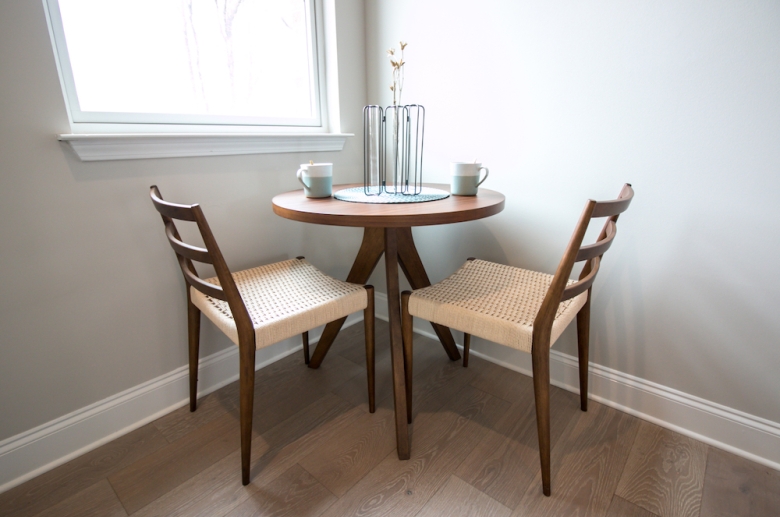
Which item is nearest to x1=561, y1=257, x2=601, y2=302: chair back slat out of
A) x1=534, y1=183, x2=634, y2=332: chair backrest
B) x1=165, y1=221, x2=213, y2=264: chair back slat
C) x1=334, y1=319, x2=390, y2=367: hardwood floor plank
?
x1=534, y1=183, x2=634, y2=332: chair backrest

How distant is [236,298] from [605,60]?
133 cm

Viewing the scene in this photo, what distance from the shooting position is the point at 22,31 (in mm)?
982

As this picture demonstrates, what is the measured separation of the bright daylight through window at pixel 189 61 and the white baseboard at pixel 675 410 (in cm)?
151

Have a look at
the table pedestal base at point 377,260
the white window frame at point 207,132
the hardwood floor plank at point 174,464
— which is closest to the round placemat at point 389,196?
the table pedestal base at point 377,260

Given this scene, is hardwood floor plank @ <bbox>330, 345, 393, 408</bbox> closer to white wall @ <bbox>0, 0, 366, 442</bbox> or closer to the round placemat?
white wall @ <bbox>0, 0, 366, 442</bbox>

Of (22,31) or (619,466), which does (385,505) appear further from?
(22,31)

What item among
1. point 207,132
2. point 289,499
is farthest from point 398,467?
point 207,132

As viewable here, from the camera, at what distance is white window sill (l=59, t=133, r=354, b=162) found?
1.11 metres

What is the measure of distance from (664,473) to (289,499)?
111cm

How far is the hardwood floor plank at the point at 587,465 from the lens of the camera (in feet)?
3.47

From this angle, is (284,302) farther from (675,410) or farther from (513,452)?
(675,410)

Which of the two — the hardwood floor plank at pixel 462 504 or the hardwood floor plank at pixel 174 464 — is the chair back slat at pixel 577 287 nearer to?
the hardwood floor plank at pixel 462 504

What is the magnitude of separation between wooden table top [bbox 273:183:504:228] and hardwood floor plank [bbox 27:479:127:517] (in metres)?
0.93

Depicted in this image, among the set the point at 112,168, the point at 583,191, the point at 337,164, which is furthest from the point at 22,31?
the point at 583,191
